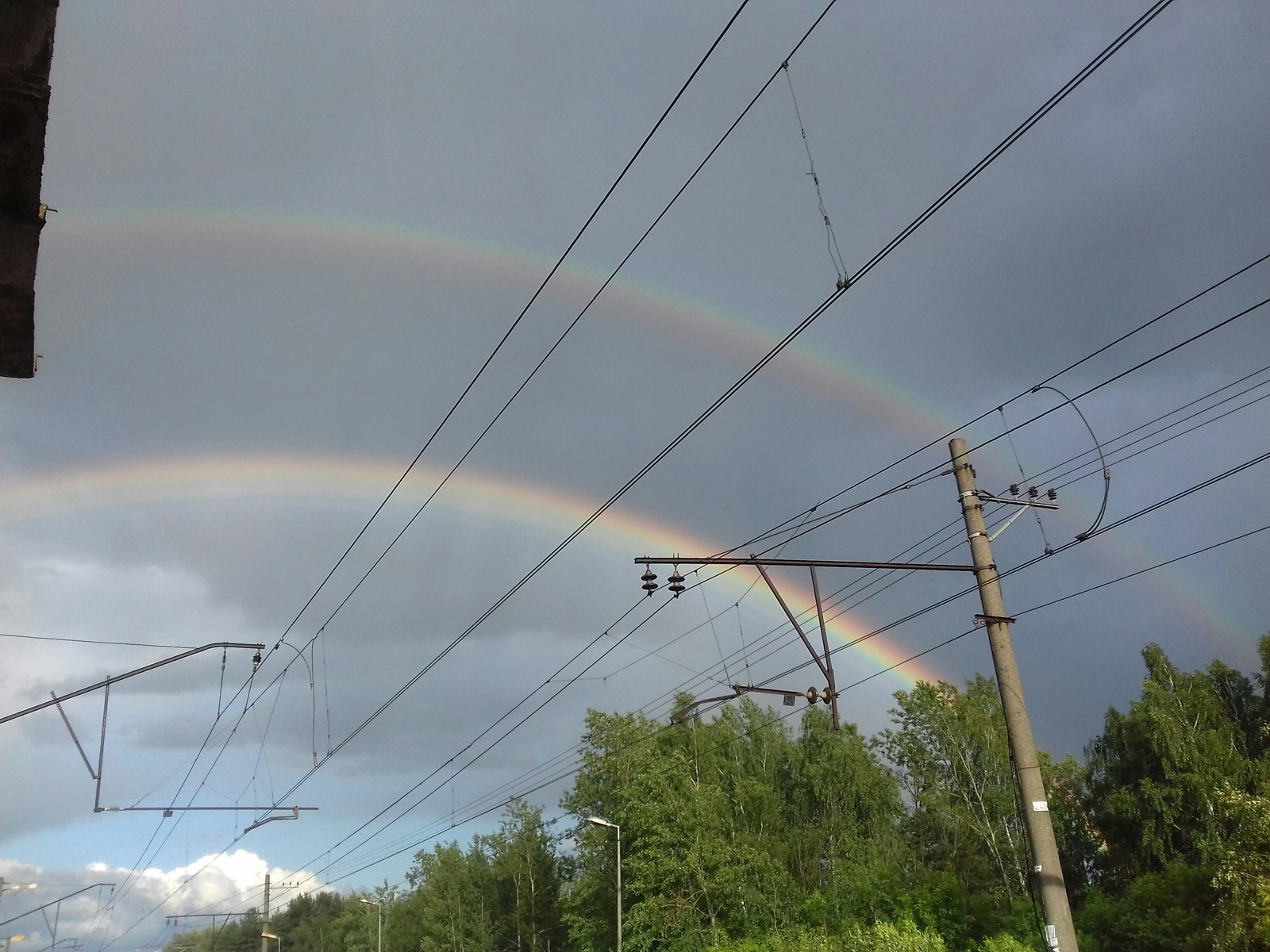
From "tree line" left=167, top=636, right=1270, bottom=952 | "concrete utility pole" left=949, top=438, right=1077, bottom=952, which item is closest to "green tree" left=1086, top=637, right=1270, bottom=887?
"tree line" left=167, top=636, right=1270, bottom=952

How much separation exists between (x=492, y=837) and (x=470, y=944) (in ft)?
30.2

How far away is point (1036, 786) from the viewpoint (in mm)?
14195

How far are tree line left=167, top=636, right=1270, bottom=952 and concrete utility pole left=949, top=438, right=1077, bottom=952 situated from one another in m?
20.3

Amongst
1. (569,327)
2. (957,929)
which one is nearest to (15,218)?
(569,327)

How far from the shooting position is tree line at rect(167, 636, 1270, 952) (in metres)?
42.8

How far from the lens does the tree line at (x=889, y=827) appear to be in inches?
1683

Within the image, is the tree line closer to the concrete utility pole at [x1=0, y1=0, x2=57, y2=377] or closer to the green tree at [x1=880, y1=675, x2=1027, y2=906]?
the green tree at [x1=880, y1=675, x2=1027, y2=906]

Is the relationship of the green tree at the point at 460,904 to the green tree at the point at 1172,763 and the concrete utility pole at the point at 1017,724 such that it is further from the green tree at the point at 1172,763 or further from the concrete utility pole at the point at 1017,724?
the concrete utility pole at the point at 1017,724

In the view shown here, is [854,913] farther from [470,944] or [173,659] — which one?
[470,944]

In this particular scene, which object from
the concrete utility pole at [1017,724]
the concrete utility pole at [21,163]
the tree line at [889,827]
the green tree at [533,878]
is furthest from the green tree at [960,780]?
the concrete utility pole at [21,163]

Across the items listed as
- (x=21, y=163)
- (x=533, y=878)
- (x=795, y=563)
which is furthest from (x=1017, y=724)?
(x=533, y=878)

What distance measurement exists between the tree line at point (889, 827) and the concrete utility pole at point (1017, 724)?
2027 centimetres

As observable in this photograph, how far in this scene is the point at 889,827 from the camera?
69312 millimetres

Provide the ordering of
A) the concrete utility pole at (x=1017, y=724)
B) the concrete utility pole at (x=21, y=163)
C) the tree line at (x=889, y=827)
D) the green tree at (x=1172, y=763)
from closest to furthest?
1. the concrete utility pole at (x=21, y=163)
2. the concrete utility pole at (x=1017, y=724)
3. the tree line at (x=889, y=827)
4. the green tree at (x=1172, y=763)
